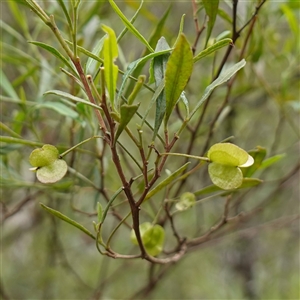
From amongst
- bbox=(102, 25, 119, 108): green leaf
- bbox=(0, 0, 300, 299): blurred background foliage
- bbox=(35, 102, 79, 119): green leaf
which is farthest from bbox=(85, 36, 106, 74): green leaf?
bbox=(0, 0, 300, 299): blurred background foliage

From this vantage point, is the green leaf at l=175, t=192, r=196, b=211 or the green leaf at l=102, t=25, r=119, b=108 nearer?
the green leaf at l=102, t=25, r=119, b=108

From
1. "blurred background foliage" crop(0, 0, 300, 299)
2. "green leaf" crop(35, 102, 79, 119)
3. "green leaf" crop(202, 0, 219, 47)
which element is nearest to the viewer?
"green leaf" crop(202, 0, 219, 47)

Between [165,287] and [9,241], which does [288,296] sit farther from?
[9,241]

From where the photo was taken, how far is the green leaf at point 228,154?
1.08 feet

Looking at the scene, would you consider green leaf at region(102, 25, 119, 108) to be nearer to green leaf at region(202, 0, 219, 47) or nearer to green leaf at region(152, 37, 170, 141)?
green leaf at region(152, 37, 170, 141)

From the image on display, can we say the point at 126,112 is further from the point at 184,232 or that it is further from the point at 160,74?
the point at 184,232

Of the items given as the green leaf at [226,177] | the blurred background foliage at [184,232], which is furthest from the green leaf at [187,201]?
the blurred background foliage at [184,232]

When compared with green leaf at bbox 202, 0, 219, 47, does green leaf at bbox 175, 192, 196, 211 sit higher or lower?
lower

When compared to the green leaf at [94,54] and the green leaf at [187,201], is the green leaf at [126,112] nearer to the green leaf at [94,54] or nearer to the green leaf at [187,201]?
the green leaf at [94,54]

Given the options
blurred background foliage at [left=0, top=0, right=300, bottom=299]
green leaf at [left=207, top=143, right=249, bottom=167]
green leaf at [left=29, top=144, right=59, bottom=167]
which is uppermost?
green leaf at [left=207, top=143, right=249, bottom=167]

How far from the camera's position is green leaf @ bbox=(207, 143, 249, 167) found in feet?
1.08

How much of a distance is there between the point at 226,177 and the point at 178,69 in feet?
0.32

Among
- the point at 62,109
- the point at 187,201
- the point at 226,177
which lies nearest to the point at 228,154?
the point at 226,177

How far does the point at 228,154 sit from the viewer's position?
0.33 m
